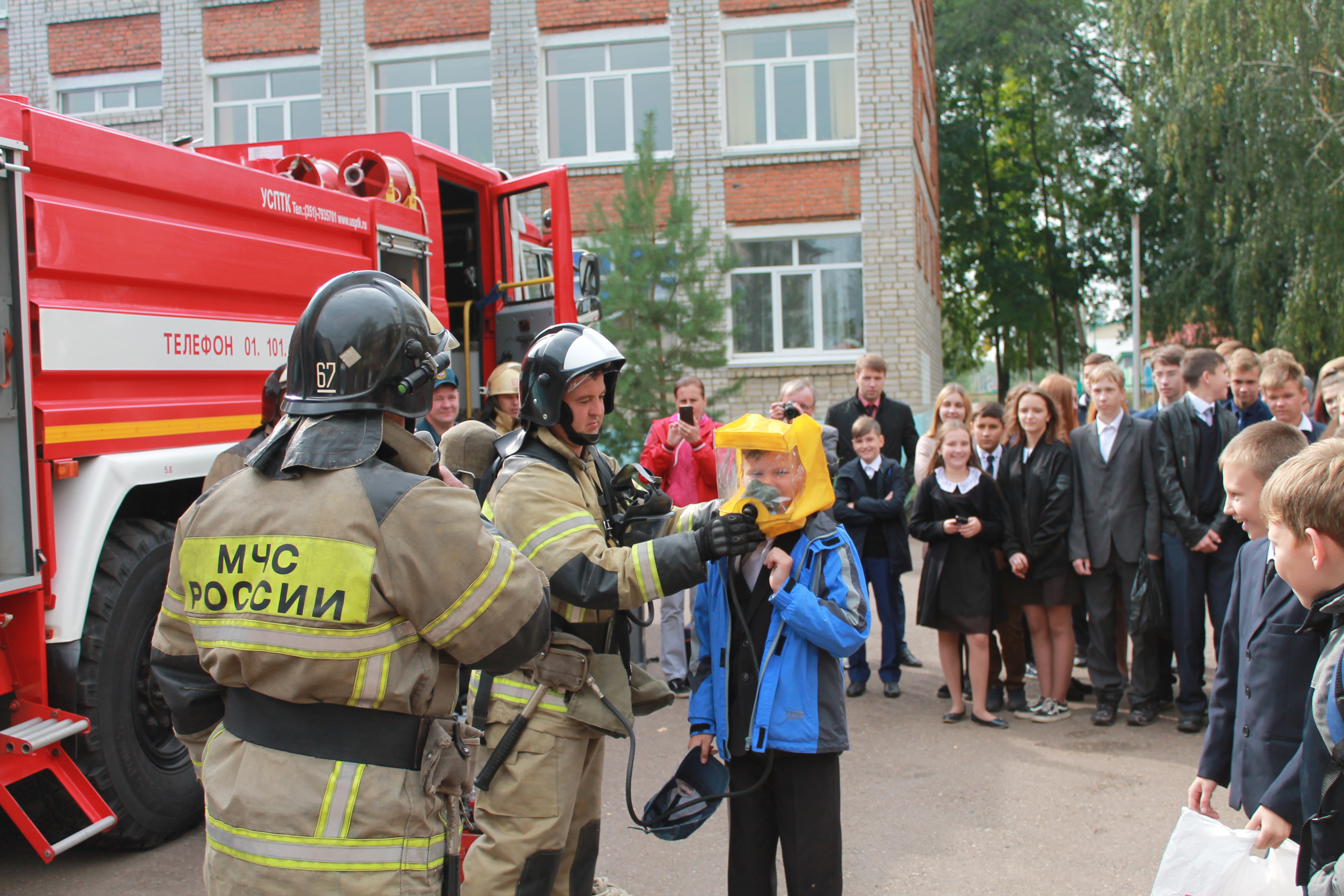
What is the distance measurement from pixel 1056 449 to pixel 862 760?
2195mm

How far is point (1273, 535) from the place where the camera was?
7.88ft

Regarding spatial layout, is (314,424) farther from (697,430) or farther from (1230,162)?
(1230,162)

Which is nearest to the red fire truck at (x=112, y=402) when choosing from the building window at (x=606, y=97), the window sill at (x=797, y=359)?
the window sill at (x=797, y=359)

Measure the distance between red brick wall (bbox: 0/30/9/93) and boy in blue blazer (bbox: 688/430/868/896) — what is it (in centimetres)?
1962

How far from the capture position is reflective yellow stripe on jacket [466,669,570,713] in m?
2.69

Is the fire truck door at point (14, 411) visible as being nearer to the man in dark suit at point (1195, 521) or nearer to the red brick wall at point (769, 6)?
the man in dark suit at point (1195, 521)

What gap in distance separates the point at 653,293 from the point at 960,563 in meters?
6.27

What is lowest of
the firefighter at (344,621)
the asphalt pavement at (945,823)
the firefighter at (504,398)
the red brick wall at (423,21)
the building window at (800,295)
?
the asphalt pavement at (945,823)

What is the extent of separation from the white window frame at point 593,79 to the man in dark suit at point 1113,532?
11035 millimetres

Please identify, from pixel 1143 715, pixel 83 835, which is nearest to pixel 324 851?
pixel 83 835

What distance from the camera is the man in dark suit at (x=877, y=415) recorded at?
7.51 metres

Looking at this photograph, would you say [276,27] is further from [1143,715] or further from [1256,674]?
[1256,674]

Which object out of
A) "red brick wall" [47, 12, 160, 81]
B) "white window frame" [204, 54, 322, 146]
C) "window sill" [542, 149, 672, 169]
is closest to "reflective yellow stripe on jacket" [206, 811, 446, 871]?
"window sill" [542, 149, 672, 169]

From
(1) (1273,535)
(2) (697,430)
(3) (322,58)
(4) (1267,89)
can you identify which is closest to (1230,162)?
(4) (1267,89)
